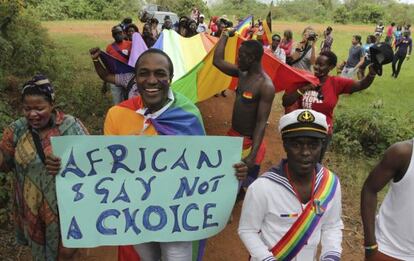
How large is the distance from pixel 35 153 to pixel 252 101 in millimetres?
2127

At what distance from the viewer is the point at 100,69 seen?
18.4ft

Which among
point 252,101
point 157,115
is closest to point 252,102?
point 252,101

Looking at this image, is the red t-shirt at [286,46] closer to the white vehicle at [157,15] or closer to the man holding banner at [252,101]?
the white vehicle at [157,15]

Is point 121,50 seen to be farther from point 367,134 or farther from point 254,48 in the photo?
point 367,134

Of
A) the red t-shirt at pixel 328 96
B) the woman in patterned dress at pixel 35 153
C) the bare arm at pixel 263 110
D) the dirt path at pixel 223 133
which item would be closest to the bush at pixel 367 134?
the dirt path at pixel 223 133

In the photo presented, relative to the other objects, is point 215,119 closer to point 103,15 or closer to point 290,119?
point 290,119

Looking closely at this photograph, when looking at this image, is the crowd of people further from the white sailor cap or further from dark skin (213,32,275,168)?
dark skin (213,32,275,168)

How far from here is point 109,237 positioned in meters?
2.56

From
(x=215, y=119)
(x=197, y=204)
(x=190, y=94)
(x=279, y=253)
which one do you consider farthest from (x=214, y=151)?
(x=215, y=119)

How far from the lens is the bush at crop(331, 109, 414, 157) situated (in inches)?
279

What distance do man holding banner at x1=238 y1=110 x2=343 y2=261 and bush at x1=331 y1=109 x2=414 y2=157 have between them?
4975 mm

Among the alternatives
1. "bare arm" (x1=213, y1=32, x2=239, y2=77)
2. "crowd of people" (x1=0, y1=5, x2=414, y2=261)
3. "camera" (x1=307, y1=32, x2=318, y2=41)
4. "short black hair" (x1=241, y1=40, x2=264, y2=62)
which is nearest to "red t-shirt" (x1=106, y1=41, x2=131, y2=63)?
"bare arm" (x1=213, y1=32, x2=239, y2=77)

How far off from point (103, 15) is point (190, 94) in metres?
32.0

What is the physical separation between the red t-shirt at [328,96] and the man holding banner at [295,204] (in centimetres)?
236
